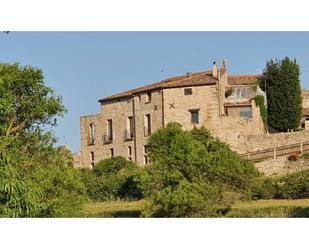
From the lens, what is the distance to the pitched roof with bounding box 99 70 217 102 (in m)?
33.6

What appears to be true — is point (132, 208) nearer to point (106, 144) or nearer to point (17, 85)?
point (17, 85)

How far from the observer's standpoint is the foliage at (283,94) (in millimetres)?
34188

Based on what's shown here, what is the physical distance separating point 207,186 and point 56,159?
13.0ft

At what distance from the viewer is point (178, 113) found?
33031 mm

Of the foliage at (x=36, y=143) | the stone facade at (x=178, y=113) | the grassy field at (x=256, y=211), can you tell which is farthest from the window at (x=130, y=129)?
the foliage at (x=36, y=143)

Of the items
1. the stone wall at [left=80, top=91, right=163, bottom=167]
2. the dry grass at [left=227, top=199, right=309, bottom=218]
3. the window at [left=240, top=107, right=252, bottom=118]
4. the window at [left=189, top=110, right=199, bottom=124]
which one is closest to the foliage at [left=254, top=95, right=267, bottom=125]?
the window at [left=240, top=107, right=252, bottom=118]

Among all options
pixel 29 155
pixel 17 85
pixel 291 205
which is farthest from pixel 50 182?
pixel 291 205

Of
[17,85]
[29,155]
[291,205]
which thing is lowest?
[291,205]

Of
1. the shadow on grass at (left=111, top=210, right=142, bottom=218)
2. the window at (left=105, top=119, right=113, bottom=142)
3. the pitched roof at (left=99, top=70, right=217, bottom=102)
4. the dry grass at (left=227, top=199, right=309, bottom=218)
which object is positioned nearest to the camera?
the dry grass at (left=227, top=199, right=309, bottom=218)

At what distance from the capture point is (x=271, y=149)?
2989cm

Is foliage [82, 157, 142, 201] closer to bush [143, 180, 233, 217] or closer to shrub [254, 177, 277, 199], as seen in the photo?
shrub [254, 177, 277, 199]

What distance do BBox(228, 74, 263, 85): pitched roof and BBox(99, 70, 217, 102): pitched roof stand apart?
39.4 inches

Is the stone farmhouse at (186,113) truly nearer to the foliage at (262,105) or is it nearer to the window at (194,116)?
the window at (194,116)

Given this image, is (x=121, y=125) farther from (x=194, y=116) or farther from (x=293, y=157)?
(x=293, y=157)
